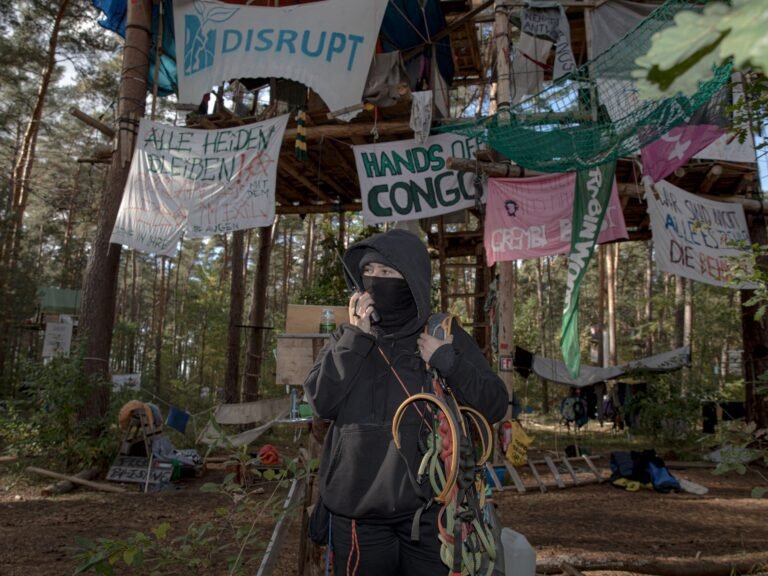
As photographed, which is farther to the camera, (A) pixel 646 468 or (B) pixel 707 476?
(B) pixel 707 476

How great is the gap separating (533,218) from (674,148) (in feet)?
6.00

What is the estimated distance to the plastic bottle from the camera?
3603 millimetres

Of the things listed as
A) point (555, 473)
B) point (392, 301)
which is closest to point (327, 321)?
point (392, 301)

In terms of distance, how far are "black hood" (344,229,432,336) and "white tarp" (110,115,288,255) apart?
203 inches

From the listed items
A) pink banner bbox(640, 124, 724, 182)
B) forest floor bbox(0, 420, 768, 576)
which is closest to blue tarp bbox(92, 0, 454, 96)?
pink banner bbox(640, 124, 724, 182)

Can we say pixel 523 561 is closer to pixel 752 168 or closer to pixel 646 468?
pixel 646 468

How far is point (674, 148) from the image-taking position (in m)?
6.58

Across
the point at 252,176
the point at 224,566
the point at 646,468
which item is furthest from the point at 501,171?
the point at 224,566

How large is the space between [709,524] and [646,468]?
2075 millimetres

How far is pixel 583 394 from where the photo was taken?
16.0m

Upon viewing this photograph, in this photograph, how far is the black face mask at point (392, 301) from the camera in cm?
221

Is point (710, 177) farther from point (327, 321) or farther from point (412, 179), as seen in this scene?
point (327, 321)

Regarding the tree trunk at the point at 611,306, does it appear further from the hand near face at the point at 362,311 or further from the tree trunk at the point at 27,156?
the tree trunk at the point at 27,156

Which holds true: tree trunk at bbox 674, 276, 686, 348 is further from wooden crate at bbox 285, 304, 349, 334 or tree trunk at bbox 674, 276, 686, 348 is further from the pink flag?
wooden crate at bbox 285, 304, 349, 334
